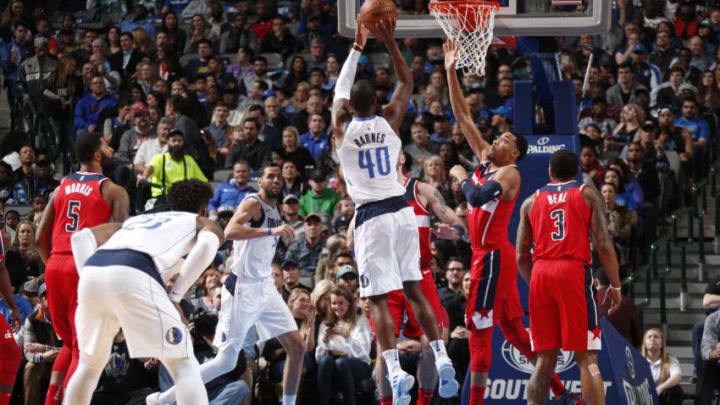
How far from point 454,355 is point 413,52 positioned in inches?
303

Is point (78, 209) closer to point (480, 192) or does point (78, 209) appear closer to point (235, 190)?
point (480, 192)

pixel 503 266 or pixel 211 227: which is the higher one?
pixel 211 227

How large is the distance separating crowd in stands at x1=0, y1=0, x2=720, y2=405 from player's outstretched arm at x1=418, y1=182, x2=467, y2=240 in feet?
6.08

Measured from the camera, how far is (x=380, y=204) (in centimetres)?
923

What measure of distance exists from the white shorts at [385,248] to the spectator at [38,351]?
4.84 m

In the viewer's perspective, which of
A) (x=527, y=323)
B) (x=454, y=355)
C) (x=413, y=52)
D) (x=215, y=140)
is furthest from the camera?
(x=413, y=52)

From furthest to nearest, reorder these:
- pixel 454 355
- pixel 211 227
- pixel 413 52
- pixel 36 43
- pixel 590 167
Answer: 1. pixel 36 43
2. pixel 413 52
3. pixel 590 167
4. pixel 454 355
5. pixel 211 227

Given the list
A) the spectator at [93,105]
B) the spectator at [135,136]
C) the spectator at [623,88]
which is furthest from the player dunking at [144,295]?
the spectator at [93,105]

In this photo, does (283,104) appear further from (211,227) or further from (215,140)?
(211,227)

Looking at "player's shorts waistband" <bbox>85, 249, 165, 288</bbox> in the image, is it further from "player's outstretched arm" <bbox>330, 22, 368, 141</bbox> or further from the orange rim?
the orange rim

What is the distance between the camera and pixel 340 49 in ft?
64.9

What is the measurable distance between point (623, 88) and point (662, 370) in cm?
595

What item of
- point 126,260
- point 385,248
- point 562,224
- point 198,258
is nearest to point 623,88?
point 562,224

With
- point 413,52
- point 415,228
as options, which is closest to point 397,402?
point 415,228
